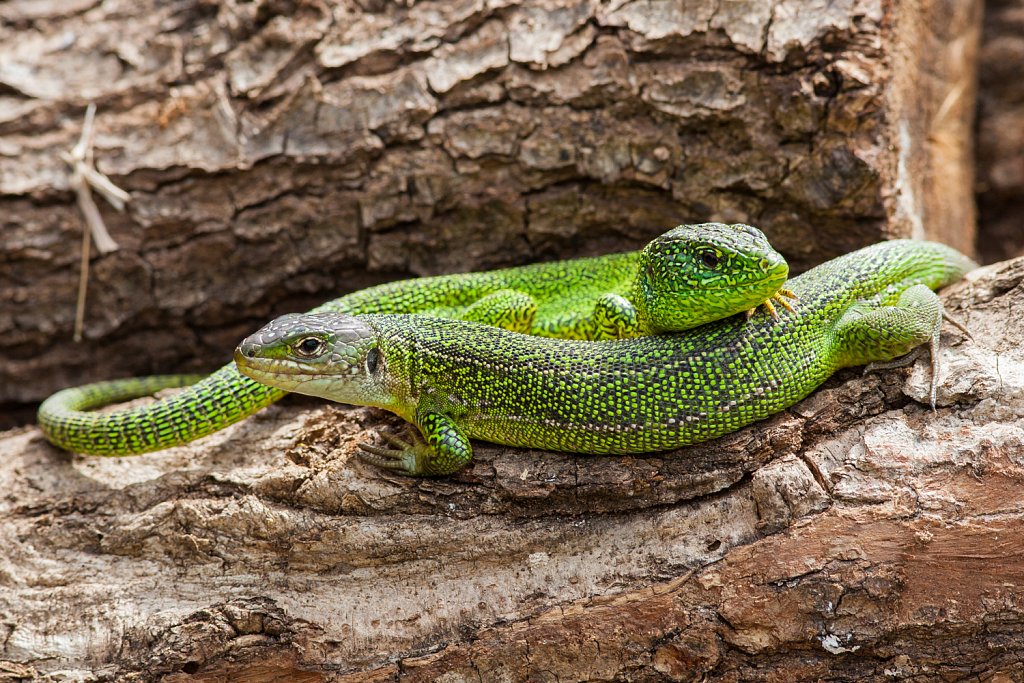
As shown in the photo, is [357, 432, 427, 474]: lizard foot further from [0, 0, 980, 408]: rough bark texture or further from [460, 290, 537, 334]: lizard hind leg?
[0, 0, 980, 408]: rough bark texture

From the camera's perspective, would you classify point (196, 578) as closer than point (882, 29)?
Yes

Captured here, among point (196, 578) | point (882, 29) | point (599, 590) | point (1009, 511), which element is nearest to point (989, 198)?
point (882, 29)

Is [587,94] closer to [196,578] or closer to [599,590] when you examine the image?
[599,590]

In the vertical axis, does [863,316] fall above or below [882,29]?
below

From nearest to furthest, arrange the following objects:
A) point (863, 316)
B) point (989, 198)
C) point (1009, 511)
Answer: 1. point (1009, 511)
2. point (863, 316)
3. point (989, 198)

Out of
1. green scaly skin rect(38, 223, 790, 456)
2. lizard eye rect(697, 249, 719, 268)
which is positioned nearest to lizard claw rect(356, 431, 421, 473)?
green scaly skin rect(38, 223, 790, 456)

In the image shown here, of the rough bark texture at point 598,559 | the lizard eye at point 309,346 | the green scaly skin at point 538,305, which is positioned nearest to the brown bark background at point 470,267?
the rough bark texture at point 598,559

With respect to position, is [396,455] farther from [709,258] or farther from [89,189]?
[89,189]

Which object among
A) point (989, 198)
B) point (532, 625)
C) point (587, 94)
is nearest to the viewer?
point (532, 625)
